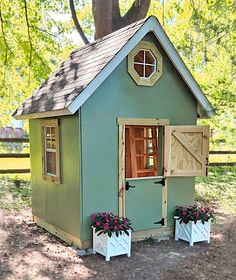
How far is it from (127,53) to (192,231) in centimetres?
340

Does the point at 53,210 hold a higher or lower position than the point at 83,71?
lower

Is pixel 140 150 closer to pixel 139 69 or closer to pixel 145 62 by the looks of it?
pixel 139 69

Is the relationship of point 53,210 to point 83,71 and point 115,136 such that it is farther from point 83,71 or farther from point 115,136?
point 83,71

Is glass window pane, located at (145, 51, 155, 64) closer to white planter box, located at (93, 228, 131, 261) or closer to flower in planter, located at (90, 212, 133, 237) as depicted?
flower in planter, located at (90, 212, 133, 237)

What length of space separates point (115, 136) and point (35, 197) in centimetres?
280

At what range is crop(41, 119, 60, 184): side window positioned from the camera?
5.80 meters

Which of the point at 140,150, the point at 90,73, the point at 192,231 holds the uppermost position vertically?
A: the point at 90,73

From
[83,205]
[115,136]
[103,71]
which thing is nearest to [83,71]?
[103,71]

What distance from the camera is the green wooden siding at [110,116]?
5238 mm

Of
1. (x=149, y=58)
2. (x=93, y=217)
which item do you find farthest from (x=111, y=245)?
(x=149, y=58)

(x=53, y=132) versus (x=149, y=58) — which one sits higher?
(x=149, y=58)

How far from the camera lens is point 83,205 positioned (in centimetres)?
523

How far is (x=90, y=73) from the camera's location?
5301 millimetres

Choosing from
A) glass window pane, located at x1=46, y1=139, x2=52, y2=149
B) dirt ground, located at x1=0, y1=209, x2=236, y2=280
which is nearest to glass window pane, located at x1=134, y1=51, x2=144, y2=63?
glass window pane, located at x1=46, y1=139, x2=52, y2=149
